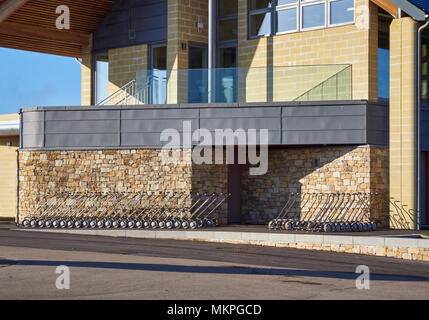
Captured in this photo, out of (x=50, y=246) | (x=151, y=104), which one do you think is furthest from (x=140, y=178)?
(x=50, y=246)

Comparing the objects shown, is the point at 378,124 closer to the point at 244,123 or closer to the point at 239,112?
the point at 244,123

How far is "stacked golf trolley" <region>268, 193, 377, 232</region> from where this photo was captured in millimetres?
22156

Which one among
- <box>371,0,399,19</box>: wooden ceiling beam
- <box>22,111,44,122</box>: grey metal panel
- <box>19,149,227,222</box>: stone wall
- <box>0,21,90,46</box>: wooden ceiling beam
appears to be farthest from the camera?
<box>0,21,90,46</box>: wooden ceiling beam

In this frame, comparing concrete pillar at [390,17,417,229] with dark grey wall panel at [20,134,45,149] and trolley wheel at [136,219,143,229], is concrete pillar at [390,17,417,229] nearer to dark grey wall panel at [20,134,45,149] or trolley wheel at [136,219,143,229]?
trolley wheel at [136,219,143,229]

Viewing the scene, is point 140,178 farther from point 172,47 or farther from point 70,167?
point 172,47

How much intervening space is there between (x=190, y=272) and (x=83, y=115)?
13.4 meters

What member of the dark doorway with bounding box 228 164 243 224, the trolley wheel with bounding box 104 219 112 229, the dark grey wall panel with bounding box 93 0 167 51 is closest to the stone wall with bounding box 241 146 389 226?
the dark doorway with bounding box 228 164 243 224

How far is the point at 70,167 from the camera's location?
25547mm

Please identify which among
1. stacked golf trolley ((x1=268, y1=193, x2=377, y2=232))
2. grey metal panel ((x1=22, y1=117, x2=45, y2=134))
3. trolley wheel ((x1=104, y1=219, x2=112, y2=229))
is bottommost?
trolley wheel ((x1=104, y1=219, x2=112, y2=229))

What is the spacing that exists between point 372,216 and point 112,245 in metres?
8.71

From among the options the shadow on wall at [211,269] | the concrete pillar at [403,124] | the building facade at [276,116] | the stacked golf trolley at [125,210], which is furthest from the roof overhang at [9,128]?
the shadow on wall at [211,269]

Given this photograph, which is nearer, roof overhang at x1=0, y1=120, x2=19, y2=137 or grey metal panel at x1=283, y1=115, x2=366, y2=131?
grey metal panel at x1=283, y1=115, x2=366, y2=131

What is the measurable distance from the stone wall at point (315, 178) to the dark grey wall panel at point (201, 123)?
648 millimetres

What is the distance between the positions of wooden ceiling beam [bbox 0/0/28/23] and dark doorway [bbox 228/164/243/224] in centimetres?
993
